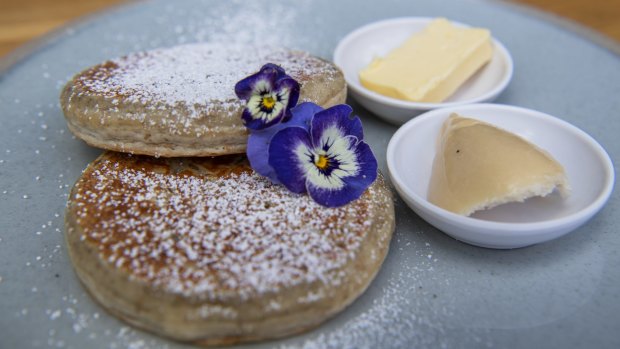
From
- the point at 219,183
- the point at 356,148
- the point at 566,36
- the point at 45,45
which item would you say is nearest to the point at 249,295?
the point at 219,183

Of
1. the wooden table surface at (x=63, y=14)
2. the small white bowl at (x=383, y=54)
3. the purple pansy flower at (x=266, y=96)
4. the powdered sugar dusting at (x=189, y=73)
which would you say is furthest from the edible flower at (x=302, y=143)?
the wooden table surface at (x=63, y=14)

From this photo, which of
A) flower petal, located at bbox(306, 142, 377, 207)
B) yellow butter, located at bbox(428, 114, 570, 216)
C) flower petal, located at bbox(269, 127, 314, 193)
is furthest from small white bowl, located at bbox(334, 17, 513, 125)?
flower petal, located at bbox(269, 127, 314, 193)

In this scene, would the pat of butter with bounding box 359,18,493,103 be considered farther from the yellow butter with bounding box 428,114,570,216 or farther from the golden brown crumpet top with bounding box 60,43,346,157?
the yellow butter with bounding box 428,114,570,216

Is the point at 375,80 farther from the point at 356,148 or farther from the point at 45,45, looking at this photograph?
the point at 45,45

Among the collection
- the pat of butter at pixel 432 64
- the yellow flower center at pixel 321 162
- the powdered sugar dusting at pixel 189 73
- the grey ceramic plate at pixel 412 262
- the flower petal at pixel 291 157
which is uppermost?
the powdered sugar dusting at pixel 189 73

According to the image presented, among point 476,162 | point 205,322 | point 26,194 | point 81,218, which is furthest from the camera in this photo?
point 26,194

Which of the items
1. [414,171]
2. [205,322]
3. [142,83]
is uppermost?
[142,83]

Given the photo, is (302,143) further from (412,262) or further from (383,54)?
(383,54)

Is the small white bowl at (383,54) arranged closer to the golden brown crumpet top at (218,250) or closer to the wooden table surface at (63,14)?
the golden brown crumpet top at (218,250)
